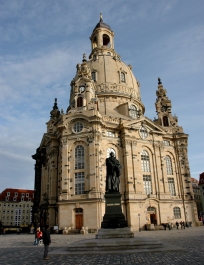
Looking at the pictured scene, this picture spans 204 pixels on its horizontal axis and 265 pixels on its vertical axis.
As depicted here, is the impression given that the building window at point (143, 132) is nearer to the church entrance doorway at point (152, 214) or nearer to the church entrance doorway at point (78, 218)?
the church entrance doorway at point (152, 214)

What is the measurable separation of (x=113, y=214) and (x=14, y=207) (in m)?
71.7

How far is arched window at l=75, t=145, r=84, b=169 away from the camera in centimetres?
4266

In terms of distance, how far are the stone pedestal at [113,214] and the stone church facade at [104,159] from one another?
20.1m

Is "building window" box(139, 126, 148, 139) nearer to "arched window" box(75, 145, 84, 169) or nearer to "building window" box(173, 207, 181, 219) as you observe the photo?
"arched window" box(75, 145, 84, 169)

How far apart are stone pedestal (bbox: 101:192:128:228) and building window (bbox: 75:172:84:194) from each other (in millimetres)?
22333

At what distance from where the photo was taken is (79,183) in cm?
4159

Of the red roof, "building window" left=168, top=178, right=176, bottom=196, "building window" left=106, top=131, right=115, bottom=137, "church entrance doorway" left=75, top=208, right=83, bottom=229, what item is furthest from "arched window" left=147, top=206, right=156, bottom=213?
the red roof

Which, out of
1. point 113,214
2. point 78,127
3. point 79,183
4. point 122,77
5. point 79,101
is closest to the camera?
point 113,214

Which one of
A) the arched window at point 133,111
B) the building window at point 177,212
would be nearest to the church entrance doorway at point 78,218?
the building window at point 177,212

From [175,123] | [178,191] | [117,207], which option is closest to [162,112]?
[175,123]

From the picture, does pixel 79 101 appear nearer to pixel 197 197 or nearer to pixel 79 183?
pixel 79 183

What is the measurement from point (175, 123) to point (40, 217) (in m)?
34.7

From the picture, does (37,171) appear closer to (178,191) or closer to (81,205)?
(81,205)

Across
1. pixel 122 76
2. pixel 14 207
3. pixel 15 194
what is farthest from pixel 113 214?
pixel 15 194
